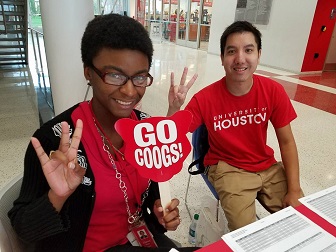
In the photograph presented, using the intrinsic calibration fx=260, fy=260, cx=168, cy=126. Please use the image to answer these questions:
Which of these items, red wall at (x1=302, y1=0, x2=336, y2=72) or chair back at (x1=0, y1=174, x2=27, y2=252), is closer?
chair back at (x1=0, y1=174, x2=27, y2=252)

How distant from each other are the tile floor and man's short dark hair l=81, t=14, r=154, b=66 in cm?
135

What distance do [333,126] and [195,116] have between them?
3016 mm

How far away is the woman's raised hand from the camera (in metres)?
0.66

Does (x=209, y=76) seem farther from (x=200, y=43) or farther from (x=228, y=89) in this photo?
Result: (x=200, y=43)

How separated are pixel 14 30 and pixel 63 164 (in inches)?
281

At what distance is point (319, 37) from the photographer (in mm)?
6637

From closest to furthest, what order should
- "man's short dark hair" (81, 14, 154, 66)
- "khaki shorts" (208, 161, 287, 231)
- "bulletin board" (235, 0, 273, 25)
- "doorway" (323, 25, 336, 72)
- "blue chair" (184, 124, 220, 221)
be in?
"man's short dark hair" (81, 14, 154, 66) < "khaki shorts" (208, 161, 287, 231) < "blue chair" (184, 124, 220, 221) < "doorway" (323, 25, 336, 72) < "bulletin board" (235, 0, 273, 25)

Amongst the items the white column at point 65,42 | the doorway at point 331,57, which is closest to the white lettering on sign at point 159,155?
the white column at point 65,42

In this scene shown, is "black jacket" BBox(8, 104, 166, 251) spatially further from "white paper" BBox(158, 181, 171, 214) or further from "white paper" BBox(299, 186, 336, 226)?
"white paper" BBox(299, 186, 336, 226)

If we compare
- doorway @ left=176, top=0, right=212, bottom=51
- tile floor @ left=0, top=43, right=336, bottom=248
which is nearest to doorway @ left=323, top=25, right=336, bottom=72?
tile floor @ left=0, top=43, right=336, bottom=248

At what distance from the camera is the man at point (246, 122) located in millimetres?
1389

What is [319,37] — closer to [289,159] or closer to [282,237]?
[289,159]

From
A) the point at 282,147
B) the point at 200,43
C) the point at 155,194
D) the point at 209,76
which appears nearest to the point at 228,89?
the point at 282,147

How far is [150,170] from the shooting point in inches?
28.7
